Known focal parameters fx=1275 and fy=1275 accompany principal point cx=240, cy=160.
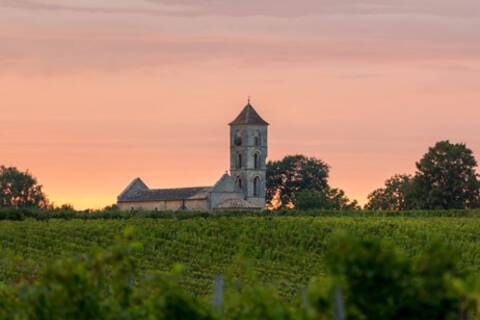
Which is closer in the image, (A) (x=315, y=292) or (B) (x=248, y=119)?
(A) (x=315, y=292)

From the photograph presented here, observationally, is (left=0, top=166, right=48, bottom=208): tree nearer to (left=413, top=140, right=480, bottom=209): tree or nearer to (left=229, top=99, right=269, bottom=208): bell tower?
(left=229, top=99, right=269, bottom=208): bell tower

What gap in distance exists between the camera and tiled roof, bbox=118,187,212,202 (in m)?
136

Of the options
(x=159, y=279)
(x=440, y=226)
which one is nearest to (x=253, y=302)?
(x=159, y=279)

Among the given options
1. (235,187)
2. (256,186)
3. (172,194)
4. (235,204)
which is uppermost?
(256,186)

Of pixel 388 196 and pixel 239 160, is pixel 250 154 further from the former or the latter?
pixel 388 196

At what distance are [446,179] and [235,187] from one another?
30.3m

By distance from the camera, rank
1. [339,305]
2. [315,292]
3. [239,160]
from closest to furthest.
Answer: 1. [339,305]
2. [315,292]
3. [239,160]

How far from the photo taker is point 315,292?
10.0 meters

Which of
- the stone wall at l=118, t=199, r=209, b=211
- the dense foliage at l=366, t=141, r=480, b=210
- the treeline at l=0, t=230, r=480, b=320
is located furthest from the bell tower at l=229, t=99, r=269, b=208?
the treeline at l=0, t=230, r=480, b=320

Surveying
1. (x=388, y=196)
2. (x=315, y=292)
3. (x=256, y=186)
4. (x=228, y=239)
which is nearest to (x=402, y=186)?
(x=388, y=196)

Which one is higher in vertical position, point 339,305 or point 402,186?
point 402,186

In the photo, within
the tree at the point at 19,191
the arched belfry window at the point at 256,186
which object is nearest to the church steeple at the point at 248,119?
the arched belfry window at the point at 256,186

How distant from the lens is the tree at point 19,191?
146 m

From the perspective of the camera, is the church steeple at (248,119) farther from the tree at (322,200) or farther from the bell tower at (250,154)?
the tree at (322,200)
